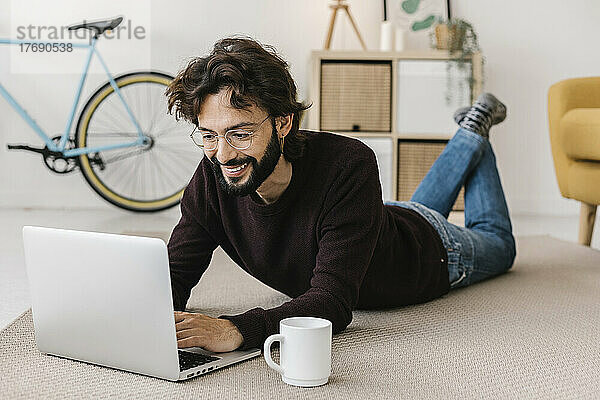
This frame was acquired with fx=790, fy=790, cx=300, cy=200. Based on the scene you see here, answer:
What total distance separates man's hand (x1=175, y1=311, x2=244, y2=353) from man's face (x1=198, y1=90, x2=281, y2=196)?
0.26 metres

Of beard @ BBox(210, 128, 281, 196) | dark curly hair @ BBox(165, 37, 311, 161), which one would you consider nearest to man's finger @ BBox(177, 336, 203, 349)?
beard @ BBox(210, 128, 281, 196)

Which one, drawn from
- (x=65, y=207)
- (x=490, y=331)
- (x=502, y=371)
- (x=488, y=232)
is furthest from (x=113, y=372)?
(x=65, y=207)

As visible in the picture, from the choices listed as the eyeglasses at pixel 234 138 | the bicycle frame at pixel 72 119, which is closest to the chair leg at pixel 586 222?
the eyeglasses at pixel 234 138

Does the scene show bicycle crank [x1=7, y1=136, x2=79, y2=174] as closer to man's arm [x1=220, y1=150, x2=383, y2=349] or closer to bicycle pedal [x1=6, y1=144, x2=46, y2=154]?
bicycle pedal [x1=6, y1=144, x2=46, y2=154]

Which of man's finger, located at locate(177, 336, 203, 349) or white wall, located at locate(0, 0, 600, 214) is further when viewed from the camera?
white wall, located at locate(0, 0, 600, 214)

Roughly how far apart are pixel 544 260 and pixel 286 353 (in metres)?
1.66

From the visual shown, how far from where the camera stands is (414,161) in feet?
13.0

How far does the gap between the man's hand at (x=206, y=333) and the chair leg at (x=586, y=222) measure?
192 cm

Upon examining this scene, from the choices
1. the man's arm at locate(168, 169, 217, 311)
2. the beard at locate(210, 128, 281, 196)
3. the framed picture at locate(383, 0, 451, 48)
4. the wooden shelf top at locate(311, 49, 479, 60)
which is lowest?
the man's arm at locate(168, 169, 217, 311)

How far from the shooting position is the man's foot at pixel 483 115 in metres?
2.43

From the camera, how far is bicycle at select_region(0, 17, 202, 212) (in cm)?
406

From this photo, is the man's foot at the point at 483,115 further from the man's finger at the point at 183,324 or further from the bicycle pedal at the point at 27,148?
the bicycle pedal at the point at 27,148

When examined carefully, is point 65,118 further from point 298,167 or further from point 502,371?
point 502,371

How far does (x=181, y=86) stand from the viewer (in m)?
1.47
